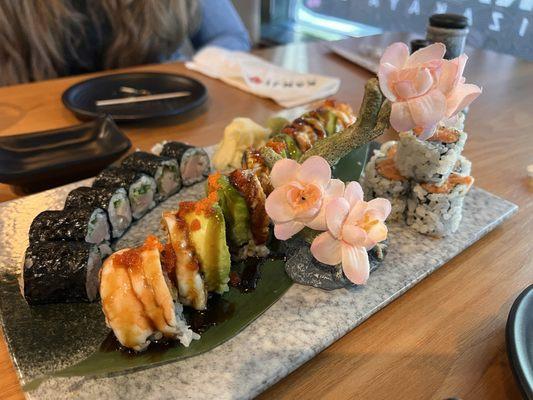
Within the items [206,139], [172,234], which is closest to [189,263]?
[172,234]

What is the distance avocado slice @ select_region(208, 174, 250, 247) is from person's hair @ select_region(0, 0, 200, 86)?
2.10 meters

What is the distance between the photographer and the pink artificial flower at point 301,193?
44.4 inches

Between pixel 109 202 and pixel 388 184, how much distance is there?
93 centimetres

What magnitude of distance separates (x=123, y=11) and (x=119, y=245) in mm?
2107

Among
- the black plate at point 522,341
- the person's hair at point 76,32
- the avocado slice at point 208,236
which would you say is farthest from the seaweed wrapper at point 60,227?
the person's hair at point 76,32

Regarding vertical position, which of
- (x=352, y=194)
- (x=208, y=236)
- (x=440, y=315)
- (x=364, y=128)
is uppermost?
Result: (x=364, y=128)

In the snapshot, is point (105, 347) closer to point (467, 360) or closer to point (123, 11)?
point (467, 360)

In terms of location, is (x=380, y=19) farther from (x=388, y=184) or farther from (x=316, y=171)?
(x=316, y=171)

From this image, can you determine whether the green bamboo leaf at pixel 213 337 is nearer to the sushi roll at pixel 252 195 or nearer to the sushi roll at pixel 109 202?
the sushi roll at pixel 252 195

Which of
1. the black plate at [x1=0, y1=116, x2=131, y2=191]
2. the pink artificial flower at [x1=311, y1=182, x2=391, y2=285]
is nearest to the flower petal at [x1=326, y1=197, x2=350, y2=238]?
the pink artificial flower at [x1=311, y1=182, x2=391, y2=285]

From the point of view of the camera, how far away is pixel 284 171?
1.15m

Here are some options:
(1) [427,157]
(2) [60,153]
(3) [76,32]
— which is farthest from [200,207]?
(3) [76,32]

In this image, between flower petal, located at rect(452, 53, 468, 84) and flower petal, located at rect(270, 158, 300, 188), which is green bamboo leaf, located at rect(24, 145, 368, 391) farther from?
flower petal, located at rect(452, 53, 468, 84)

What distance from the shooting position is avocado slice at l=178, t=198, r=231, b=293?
115 cm
